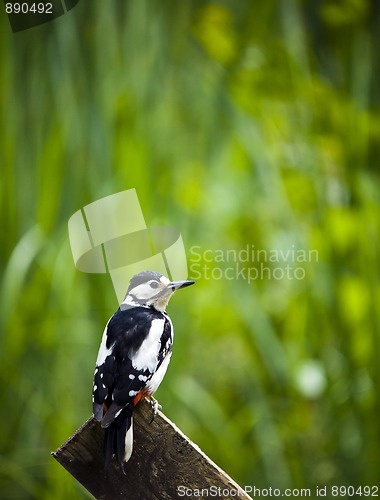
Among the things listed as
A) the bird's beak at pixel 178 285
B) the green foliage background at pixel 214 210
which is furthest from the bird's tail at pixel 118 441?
the green foliage background at pixel 214 210

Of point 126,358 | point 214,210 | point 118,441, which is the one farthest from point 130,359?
point 214,210

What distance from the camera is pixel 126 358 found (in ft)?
2.43

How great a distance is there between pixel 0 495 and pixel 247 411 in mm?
478

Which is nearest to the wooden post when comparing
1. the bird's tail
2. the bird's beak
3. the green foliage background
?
the bird's tail

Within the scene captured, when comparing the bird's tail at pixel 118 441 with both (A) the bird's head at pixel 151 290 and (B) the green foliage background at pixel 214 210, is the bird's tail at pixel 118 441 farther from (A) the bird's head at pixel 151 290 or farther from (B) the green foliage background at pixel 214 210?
(B) the green foliage background at pixel 214 210

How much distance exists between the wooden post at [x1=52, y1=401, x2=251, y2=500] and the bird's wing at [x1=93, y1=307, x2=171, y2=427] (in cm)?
4

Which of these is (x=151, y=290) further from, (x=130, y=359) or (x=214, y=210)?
(x=214, y=210)

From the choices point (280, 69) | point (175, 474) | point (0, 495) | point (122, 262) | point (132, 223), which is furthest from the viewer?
point (280, 69)

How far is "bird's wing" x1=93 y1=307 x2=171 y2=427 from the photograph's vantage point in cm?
69

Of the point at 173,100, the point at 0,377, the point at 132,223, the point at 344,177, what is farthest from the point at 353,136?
the point at 0,377

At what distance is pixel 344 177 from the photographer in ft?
4.64

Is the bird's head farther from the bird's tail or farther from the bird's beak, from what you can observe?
the bird's tail

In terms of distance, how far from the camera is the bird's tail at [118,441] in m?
0.62

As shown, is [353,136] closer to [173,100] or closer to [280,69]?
[280,69]
